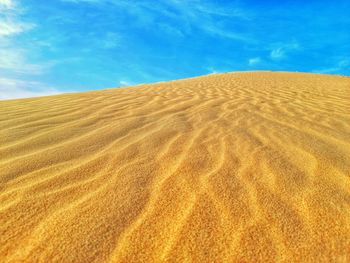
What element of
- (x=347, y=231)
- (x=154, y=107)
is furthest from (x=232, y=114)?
(x=347, y=231)

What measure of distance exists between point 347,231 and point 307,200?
0.97 ft

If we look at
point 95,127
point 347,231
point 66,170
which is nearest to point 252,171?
point 347,231

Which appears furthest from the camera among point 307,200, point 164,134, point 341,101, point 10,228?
point 341,101

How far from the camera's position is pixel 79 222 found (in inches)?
56.4

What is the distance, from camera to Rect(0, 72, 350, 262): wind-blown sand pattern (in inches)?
50.1

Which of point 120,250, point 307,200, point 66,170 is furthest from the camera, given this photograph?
point 66,170

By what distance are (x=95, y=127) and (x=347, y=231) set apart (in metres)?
2.64

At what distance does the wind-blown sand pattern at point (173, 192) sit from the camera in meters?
1.27

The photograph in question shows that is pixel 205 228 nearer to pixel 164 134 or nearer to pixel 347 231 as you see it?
pixel 347 231

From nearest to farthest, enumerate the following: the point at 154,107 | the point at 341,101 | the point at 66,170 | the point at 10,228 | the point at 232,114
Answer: the point at 10,228 < the point at 66,170 < the point at 232,114 < the point at 154,107 < the point at 341,101

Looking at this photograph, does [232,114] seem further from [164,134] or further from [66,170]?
[66,170]

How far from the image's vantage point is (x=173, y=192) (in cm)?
173

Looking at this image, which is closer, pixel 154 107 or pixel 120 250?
pixel 120 250

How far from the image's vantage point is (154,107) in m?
4.44
